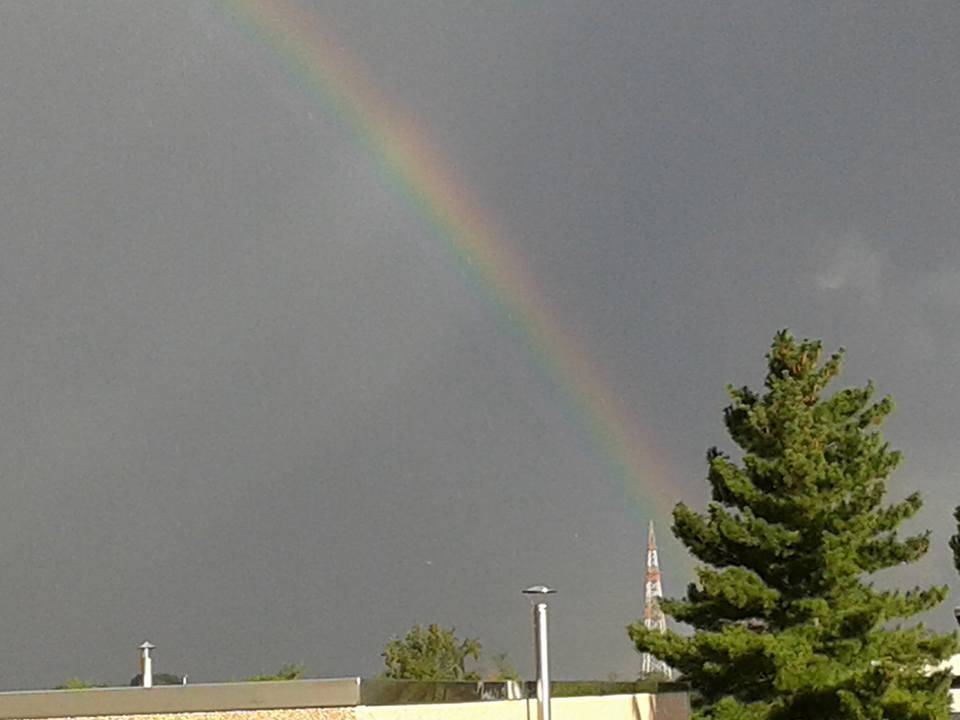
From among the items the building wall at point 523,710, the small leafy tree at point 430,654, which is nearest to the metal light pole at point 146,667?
the building wall at point 523,710

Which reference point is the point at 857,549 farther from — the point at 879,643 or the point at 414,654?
the point at 414,654

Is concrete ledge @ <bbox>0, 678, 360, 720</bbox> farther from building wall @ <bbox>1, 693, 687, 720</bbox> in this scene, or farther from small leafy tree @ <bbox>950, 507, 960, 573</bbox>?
small leafy tree @ <bbox>950, 507, 960, 573</bbox>

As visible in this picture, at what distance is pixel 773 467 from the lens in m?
31.5

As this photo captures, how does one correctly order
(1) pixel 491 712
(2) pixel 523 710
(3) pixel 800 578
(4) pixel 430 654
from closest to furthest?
1. (1) pixel 491 712
2. (2) pixel 523 710
3. (3) pixel 800 578
4. (4) pixel 430 654

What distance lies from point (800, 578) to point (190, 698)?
1541 cm

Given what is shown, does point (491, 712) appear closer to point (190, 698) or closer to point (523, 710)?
point (523, 710)

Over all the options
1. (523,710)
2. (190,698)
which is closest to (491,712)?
(523,710)

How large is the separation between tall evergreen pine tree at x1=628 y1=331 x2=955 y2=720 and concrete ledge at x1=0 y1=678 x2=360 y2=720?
11.9 m

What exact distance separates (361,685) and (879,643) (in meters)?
14.8

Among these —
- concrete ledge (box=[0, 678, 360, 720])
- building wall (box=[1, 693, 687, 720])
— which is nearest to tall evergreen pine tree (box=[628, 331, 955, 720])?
building wall (box=[1, 693, 687, 720])

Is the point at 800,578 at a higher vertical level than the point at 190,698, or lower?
higher

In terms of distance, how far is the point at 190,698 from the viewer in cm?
1889

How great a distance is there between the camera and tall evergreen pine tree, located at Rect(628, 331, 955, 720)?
96.3 feet

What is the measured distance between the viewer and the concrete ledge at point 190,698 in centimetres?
1873
